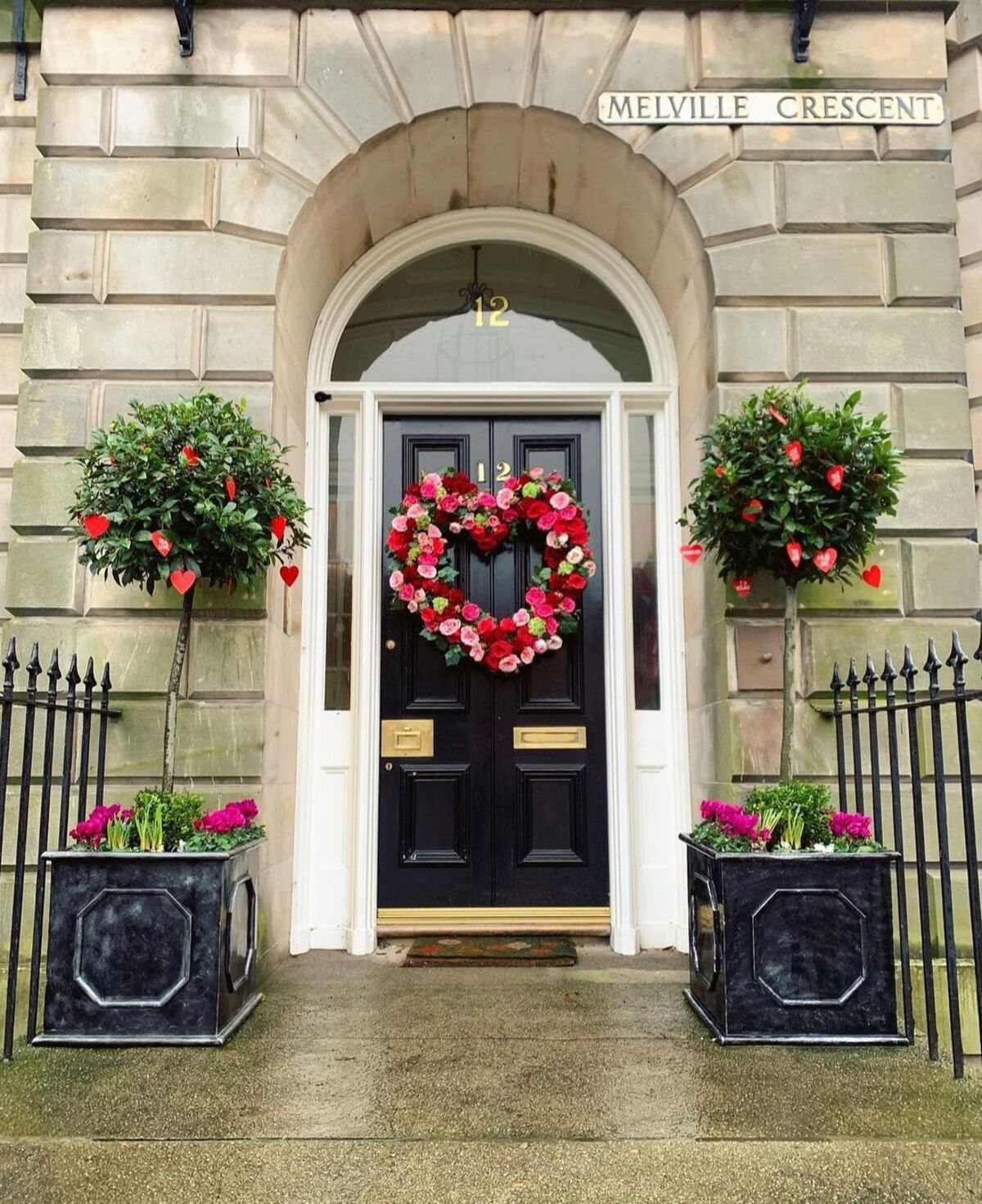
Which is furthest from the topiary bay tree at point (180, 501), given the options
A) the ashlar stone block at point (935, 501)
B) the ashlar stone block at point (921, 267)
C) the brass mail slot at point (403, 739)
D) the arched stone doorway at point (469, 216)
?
the ashlar stone block at point (921, 267)

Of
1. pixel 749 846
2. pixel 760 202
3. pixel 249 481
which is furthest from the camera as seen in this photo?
pixel 760 202

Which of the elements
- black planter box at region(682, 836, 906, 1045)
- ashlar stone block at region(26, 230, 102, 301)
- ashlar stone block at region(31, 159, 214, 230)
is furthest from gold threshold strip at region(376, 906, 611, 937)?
ashlar stone block at region(31, 159, 214, 230)

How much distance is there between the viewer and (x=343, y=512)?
5.32 meters

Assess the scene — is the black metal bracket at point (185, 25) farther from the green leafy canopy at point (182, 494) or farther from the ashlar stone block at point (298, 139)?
the green leafy canopy at point (182, 494)

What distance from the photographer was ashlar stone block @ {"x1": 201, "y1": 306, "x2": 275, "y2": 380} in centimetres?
457

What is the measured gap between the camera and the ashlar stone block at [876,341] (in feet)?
15.2

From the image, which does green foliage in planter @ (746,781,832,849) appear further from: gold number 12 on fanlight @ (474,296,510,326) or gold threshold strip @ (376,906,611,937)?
gold number 12 on fanlight @ (474,296,510,326)

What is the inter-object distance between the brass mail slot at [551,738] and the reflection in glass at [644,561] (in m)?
0.39

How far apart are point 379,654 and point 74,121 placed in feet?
11.1

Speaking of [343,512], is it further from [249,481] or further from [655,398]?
[655,398]

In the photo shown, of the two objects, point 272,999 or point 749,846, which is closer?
point 749,846

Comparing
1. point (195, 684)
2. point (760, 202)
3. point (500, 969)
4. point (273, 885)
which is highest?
point (760, 202)

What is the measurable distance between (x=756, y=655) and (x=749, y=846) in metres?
1.23

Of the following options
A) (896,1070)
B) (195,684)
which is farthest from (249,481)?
(896,1070)
